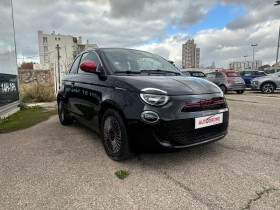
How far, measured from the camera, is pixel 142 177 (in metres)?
2.39

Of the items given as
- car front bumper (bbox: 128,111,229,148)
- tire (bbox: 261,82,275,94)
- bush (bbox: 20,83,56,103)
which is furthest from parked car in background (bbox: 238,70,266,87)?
car front bumper (bbox: 128,111,229,148)

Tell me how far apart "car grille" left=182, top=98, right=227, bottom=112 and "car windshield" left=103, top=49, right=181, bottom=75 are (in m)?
0.99

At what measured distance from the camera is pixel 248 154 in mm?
2973

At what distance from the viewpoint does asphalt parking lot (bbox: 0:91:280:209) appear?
194 centimetres

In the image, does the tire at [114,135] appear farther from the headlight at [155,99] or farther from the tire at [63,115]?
the tire at [63,115]

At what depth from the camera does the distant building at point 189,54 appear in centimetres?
5912

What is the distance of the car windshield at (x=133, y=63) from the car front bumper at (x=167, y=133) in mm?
1008

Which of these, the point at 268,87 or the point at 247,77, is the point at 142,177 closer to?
the point at 268,87

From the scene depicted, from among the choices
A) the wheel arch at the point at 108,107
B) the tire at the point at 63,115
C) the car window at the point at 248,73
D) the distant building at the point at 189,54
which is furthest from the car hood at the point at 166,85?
the distant building at the point at 189,54

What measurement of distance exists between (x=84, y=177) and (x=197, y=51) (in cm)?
6322

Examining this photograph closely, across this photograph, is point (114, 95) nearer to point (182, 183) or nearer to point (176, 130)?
point (176, 130)

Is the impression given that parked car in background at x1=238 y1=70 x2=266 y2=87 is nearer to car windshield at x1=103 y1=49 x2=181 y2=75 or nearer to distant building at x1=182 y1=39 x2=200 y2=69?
car windshield at x1=103 y1=49 x2=181 y2=75

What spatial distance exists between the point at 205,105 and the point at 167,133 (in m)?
0.63

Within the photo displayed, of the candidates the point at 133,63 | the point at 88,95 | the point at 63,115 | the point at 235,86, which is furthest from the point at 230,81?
the point at 88,95
